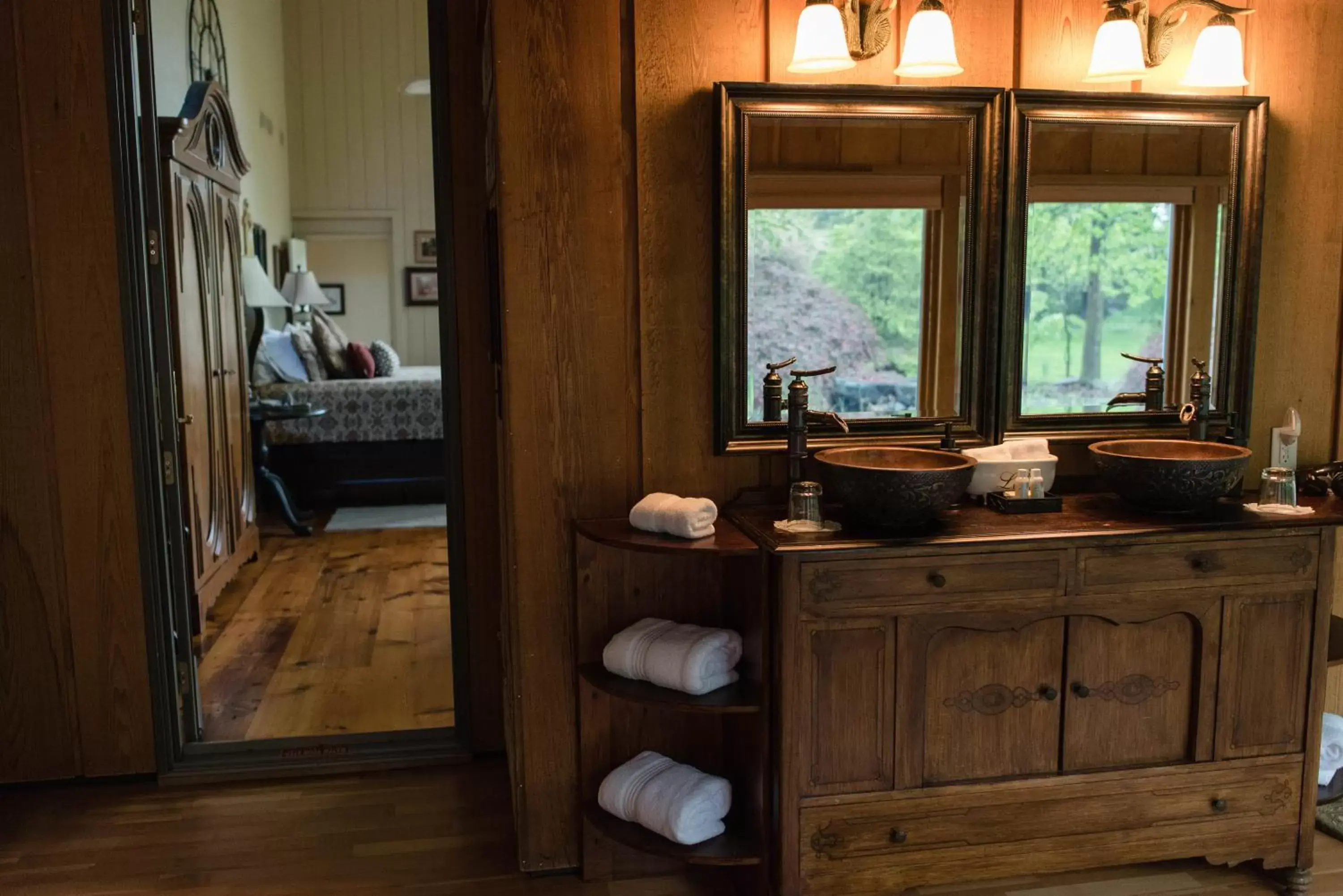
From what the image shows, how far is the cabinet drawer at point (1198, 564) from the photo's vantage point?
2.39 m

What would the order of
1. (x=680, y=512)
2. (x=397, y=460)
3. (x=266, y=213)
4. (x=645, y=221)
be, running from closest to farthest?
(x=680, y=512)
(x=645, y=221)
(x=397, y=460)
(x=266, y=213)

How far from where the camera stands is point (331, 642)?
14.6ft

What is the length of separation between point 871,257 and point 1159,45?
0.87 metres

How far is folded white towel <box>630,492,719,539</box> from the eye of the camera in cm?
233

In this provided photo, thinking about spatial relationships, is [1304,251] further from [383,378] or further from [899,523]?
[383,378]

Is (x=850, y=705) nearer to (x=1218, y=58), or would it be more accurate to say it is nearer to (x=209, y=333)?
(x=1218, y=58)

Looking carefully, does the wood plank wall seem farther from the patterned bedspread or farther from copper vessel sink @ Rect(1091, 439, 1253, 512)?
the patterned bedspread

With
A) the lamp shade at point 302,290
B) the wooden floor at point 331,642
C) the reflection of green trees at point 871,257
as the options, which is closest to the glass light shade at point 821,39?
the reflection of green trees at point 871,257

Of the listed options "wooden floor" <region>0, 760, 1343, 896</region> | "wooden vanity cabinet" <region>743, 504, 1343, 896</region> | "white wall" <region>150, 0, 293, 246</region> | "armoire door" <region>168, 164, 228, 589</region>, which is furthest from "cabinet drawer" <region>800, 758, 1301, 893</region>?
"white wall" <region>150, 0, 293, 246</region>

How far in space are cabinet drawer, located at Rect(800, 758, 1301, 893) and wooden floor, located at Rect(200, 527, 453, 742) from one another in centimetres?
167

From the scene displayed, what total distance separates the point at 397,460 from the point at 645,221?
4764 mm

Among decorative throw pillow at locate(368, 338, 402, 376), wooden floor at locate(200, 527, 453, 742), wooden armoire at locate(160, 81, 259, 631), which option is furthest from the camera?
decorative throw pillow at locate(368, 338, 402, 376)

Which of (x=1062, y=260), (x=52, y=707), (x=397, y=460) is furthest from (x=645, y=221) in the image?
(x=397, y=460)

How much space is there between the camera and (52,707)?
3121mm
